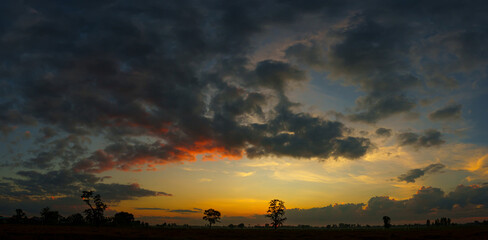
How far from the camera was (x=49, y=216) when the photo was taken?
487 feet

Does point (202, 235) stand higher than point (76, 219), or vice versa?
point (202, 235)

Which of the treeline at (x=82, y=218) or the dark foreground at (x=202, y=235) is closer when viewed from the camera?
the dark foreground at (x=202, y=235)

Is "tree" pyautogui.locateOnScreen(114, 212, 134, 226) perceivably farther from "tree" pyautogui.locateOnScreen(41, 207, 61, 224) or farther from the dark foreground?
the dark foreground

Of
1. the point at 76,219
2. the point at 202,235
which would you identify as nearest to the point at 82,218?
the point at 76,219

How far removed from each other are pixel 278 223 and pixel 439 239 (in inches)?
4270

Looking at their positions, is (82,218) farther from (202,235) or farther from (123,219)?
(202,235)

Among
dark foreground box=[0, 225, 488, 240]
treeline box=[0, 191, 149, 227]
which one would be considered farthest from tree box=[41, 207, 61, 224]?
dark foreground box=[0, 225, 488, 240]

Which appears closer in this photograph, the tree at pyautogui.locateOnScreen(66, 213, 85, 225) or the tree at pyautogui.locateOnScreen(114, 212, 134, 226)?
the tree at pyautogui.locateOnScreen(66, 213, 85, 225)

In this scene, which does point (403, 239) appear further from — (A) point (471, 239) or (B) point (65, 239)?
(B) point (65, 239)

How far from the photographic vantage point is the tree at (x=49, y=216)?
146m

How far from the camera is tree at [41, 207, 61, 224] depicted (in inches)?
5743

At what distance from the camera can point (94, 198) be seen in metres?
114

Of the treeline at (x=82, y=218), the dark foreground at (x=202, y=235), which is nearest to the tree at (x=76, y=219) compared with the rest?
the treeline at (x=82, y=218)

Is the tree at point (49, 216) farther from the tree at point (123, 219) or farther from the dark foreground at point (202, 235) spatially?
the dark foreground at point (202, 235)
